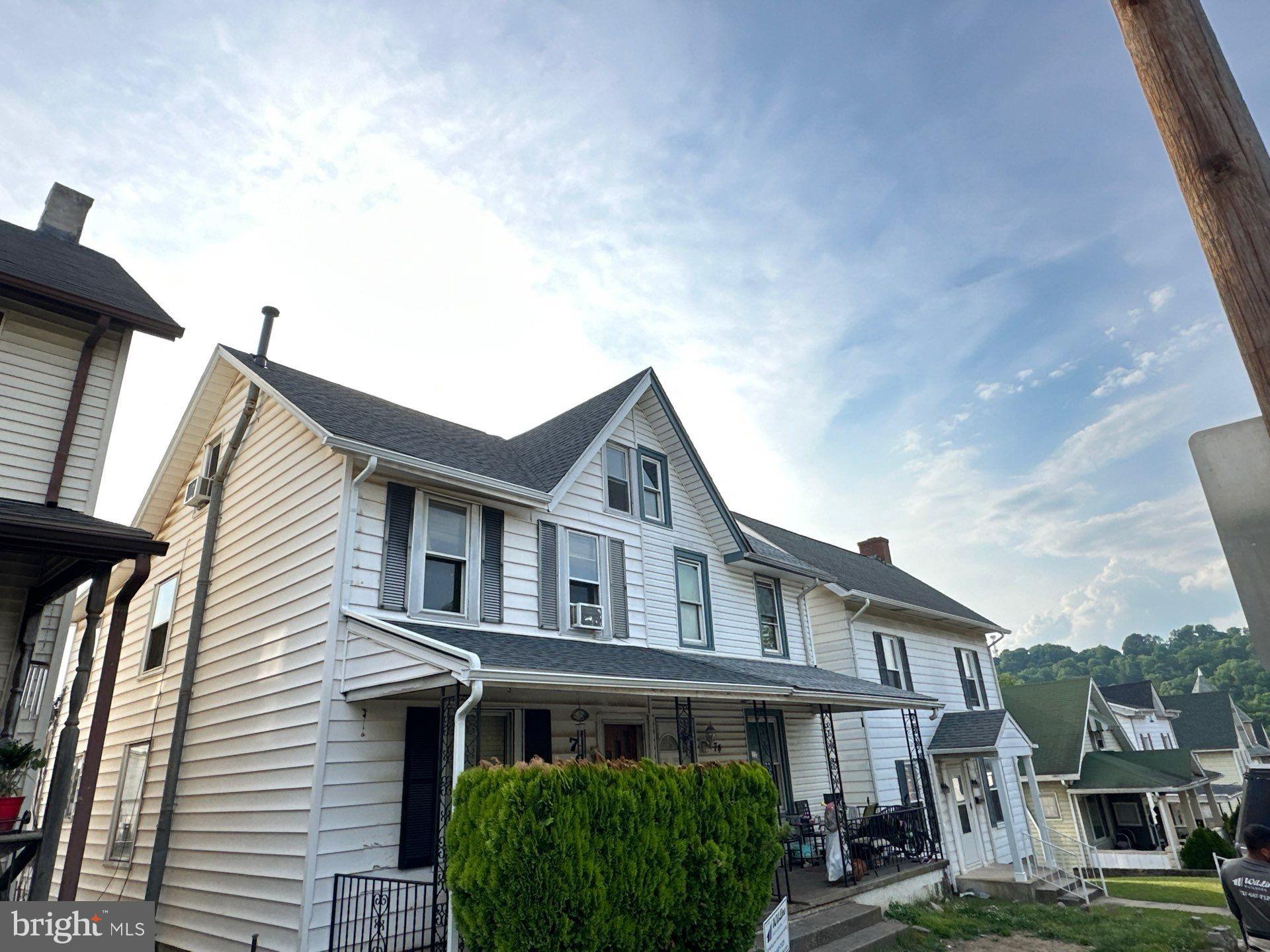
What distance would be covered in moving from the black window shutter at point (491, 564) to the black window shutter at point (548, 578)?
0.76 metres

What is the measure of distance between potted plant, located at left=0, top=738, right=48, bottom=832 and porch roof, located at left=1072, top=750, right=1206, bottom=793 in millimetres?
28467

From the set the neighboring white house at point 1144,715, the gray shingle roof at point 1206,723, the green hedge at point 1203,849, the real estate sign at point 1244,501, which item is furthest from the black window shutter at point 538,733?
the gray shingle roof at point 1206,723

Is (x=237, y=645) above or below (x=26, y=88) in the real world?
below

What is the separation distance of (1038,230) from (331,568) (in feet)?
36.2

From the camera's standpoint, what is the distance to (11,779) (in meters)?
6.44

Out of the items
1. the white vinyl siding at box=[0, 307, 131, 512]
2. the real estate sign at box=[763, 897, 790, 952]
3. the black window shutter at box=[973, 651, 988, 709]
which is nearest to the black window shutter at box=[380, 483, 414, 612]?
the white vinyl siding at box=[0, 307, 131, 512]

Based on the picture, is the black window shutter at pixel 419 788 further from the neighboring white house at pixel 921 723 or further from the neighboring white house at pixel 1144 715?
the neighboring white house at pixel 1144 715

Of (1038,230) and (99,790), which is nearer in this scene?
(1038,230)

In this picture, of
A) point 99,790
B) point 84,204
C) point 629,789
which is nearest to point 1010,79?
point 629,789

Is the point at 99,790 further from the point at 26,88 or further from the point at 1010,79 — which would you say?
the point at 1010,79

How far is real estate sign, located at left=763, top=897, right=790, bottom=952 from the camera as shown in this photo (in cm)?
751

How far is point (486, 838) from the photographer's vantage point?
5.82 meters

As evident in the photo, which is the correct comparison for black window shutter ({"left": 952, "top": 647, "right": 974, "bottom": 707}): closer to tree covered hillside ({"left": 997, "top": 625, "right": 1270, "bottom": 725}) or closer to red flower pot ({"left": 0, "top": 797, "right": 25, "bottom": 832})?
red flower pot ({"left": 0, "top": 797, "right": 25, "bottom": 832})

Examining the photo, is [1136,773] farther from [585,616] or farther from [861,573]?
[585,616]
